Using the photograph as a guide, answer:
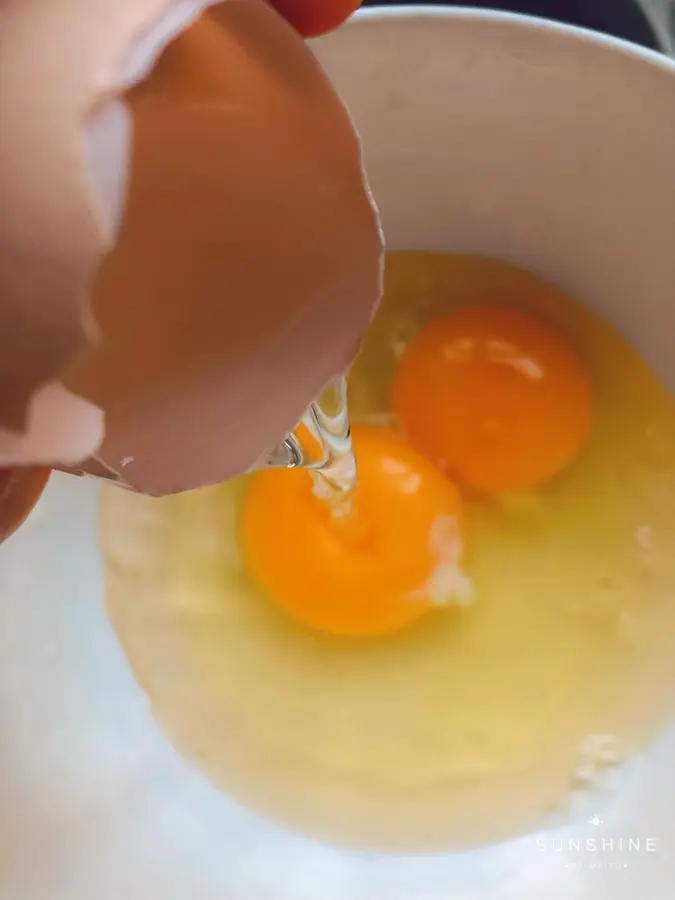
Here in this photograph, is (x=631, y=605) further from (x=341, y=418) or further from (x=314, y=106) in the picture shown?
(x=314, y=106)

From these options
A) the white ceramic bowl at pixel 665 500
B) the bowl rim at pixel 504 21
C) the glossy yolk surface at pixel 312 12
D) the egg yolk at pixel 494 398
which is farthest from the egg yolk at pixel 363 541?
the glossy yolk surface at pixel 312 12

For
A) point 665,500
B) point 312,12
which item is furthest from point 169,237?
point 665,500

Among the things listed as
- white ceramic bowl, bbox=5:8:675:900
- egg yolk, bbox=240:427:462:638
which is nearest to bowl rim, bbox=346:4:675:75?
white ceramic bowl, bbox=5:8:675:900

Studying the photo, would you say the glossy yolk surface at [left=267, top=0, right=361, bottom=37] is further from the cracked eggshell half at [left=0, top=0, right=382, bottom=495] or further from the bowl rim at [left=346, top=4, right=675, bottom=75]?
the bowl rim at [left=346, top=4, right=675, bottom=75]

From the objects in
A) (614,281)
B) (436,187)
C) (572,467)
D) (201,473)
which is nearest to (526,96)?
(436,187)

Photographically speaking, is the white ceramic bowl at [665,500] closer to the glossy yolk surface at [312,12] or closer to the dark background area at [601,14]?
the dark background area at [601,14]

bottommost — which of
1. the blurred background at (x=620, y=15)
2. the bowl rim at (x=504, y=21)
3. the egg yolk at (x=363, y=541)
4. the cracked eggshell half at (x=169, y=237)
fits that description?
the egg yolk at (x=363, y=541)

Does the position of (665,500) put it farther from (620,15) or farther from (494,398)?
(620,15)
